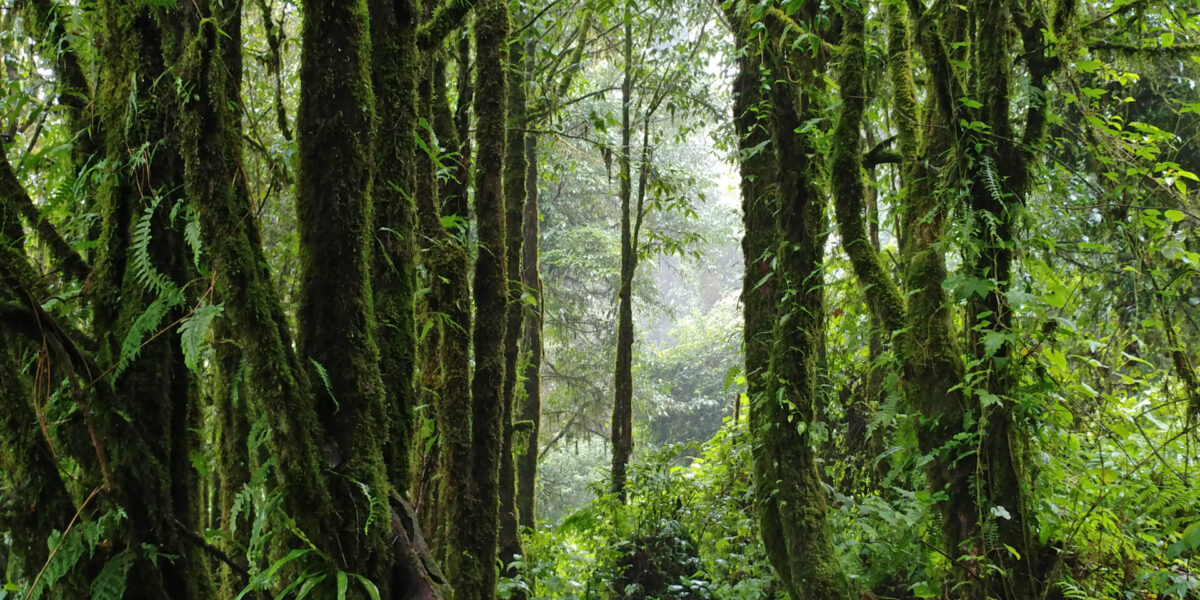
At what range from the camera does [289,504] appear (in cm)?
162

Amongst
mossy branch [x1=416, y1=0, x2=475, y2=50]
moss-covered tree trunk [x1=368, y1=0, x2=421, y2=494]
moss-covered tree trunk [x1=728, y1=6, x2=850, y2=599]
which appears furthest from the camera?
moss-covered tree trunk [x1=728, y1=6, x2=850, y2=599]

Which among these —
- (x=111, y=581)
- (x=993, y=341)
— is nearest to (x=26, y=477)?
(x=111, y=581)

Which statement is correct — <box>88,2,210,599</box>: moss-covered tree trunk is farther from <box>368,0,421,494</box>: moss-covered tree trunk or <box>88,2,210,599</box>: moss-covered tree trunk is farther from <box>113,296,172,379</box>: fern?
<box>368,0,421,494</box>: moss-covered tree trunk

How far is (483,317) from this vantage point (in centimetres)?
357

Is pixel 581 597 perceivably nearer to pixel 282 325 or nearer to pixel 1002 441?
pixel 1002 441

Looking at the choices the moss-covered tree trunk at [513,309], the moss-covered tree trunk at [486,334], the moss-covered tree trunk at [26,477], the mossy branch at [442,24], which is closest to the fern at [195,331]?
the moss-covered tree trunk at [26,477]

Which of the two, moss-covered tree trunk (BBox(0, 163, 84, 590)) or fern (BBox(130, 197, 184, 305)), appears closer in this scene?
moss-covered tree trunk (BBox(0, 163, 84, 590))

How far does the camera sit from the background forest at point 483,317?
1734 millimetres

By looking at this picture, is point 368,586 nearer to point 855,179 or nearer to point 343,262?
point 343,262

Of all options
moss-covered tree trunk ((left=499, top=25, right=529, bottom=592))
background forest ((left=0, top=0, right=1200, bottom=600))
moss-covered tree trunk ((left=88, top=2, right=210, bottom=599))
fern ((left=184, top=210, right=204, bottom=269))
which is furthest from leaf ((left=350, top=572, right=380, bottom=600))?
moss-covered tree trunk ((left=499, top=25, right=529, bottom=592))

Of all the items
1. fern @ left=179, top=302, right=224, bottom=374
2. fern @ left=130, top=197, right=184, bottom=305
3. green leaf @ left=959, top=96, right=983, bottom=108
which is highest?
green leaf @ left=959, top=96, right=983, bottom=108

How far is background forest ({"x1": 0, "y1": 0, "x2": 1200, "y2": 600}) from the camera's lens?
1734 millimetres

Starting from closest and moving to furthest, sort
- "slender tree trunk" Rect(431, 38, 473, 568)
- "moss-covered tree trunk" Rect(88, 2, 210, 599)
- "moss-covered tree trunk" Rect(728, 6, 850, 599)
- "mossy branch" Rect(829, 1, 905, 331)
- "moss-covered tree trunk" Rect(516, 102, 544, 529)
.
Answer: "moss-covered tree trunk" Rect(88, 2, 210, 599)
"slender tree trunk" Rect(431, 38, 473, 568)
"moss-covered tree trunk" Rect(728, 6, 850, 599)
"mossy branch" Rect(829, 1, 905, 331)
"moss-covered tree trunk" Rect(516, 102, 544, 529)

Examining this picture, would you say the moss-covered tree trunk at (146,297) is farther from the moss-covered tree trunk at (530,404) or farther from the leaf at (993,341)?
the moss-covered tree trunk at (530,404)
